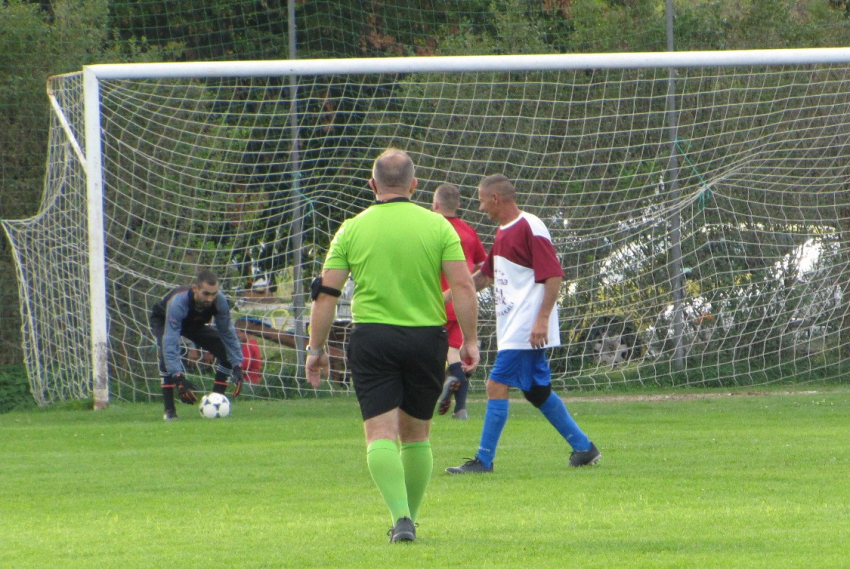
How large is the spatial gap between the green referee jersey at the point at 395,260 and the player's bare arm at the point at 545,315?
215 centimetres

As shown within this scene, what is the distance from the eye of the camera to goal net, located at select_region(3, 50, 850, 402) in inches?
544


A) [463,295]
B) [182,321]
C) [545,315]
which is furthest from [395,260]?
[182,321]

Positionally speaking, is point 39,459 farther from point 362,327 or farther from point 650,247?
point 650,247

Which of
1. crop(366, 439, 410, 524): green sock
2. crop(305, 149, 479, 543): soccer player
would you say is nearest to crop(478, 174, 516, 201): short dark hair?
crop(305, 149, 479, 543): soccer player

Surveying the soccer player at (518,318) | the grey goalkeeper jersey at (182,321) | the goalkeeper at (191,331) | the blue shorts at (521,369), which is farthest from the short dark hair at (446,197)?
the grey goalkeeper jersey at (182,321)

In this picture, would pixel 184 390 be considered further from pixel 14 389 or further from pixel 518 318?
pixel 518 318

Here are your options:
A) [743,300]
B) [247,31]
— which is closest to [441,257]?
[743,300]

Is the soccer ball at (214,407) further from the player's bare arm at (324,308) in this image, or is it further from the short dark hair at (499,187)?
the player's bare arm at (324,308)

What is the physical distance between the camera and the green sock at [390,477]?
17.6 feet

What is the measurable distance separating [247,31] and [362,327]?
43.2 ft

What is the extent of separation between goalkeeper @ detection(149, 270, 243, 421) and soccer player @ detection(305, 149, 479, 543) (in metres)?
6.52

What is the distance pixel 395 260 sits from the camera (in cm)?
549

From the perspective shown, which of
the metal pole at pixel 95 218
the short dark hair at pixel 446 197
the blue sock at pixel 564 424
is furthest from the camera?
the metal pole at pixel 95 218

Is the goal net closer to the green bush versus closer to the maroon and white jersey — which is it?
the green bush
